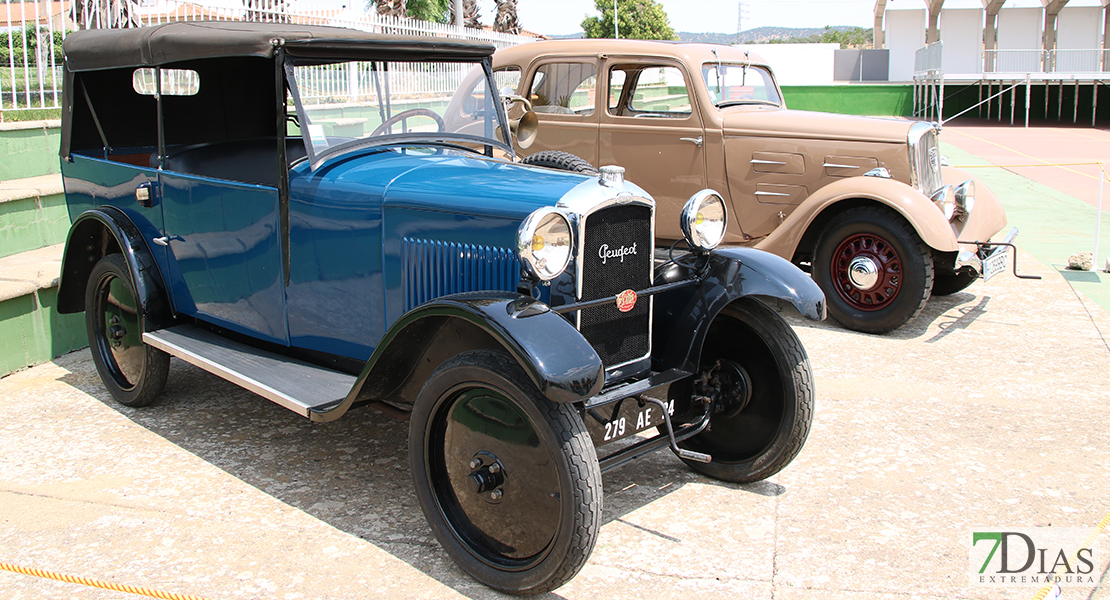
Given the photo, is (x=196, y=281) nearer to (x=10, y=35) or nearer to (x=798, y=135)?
(x=10, y=35)

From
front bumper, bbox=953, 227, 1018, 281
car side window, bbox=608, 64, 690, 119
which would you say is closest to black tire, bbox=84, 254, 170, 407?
car side window, bbox=608, 64, 690, 119

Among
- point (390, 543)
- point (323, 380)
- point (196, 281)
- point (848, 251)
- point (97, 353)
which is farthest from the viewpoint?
point (848, 251)

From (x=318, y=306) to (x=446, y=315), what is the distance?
3.31ft

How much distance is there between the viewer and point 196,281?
416 cm

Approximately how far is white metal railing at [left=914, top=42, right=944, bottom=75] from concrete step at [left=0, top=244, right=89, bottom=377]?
2330 cm

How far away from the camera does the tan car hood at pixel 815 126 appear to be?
6176 mm

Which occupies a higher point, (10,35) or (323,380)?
(10,35)

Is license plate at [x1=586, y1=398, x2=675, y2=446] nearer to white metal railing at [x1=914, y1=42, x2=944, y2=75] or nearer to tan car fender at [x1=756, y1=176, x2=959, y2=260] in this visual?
tan car fender at [x1=756, y1=176, x2=959, y2=260]

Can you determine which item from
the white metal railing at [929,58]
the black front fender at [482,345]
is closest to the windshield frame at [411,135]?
the black front fender at [482,345]

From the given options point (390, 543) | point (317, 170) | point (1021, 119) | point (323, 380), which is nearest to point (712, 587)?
point (390, 543)

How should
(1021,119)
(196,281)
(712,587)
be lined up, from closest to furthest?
(712,587), (196,281), (1021,119)

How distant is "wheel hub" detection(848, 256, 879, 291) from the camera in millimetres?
5805

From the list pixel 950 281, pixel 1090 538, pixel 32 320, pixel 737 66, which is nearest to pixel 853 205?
pixel 950 281

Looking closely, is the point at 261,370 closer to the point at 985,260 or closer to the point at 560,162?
the point at 560,162
